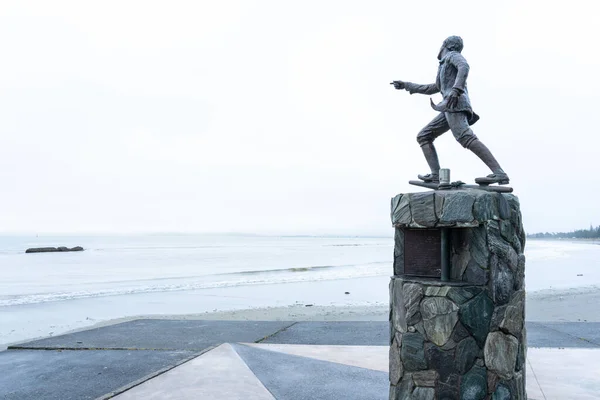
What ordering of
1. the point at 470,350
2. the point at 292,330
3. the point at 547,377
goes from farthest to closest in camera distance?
the point at 292,330, the point at 547,377, the point at 470,350

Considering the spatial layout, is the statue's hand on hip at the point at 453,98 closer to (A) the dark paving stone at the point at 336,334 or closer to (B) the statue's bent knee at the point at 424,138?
(B) the statue's bent knee at the point at 424,138

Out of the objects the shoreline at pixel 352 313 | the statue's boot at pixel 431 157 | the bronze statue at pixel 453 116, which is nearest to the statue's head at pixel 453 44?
the bronze statue at pixel 453 116

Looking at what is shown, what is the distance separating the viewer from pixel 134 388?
6.05m

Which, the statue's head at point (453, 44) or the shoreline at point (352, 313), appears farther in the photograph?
the shoreline at point (352, 313)

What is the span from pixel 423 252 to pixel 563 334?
6389 mm

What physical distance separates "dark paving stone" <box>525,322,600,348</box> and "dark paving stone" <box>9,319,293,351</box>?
530cm

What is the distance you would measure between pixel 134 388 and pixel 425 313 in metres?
3.83

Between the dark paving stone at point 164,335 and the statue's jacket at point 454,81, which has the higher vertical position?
the statue's jacket at point 454,81

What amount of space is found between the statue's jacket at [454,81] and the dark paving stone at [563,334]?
5.22m

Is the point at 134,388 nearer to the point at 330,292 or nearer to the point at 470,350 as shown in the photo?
the point at 470,350

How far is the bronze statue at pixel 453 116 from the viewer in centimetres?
548

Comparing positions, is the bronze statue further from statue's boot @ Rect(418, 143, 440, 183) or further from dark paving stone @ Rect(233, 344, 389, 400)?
dark paving stone @ Rect(233, 344, 389, 400)

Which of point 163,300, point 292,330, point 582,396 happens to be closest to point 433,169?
point 582,396

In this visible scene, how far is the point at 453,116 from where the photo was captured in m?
5.68
